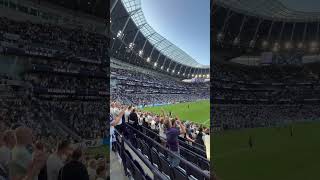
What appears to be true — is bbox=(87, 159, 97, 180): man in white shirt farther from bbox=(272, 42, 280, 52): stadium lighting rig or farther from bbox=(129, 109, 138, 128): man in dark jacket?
bbox=(272, 42, 280, 52): stadium lighting rig

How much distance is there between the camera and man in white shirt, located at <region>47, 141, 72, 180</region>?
9.11ft

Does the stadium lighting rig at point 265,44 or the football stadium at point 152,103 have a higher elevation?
the stadium lighting rig at point 265,44

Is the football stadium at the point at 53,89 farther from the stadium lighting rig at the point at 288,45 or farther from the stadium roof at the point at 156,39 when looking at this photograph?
the stadium lighting rig at the point at 288,45

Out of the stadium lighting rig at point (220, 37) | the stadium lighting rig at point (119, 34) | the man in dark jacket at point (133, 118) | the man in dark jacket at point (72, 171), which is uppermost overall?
the stadium lighting rig at point (220, 37)

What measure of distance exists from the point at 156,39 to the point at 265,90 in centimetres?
568

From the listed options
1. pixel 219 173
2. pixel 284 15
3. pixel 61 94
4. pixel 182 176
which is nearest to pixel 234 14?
pixel 284 15

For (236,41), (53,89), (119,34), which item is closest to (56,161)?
(53,89)

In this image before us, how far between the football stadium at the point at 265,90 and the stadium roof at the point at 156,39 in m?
2.80

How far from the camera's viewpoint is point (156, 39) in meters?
3.74

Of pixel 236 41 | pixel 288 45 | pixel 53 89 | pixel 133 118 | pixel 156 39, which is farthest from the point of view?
pixel 288 45

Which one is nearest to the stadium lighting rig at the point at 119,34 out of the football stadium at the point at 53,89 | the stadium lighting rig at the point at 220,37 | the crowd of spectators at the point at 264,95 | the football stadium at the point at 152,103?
the football stadium at the point at 152,103

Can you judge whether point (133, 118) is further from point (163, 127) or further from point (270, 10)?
point (270, 10)

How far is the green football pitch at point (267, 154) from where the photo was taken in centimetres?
657

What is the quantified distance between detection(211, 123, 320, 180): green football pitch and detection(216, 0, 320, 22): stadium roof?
220 centimetres
